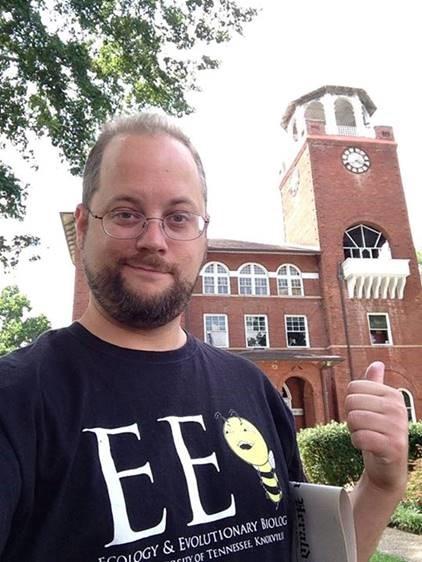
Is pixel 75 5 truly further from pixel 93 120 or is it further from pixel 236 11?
pixel 236 11

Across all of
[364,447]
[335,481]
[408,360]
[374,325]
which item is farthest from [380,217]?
[364,447]

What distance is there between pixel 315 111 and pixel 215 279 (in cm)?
1432

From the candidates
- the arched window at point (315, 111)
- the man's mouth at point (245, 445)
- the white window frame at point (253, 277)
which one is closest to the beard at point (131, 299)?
the man's mouth at point (245, 445)

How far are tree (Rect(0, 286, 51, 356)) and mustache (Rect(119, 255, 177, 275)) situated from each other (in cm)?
4382

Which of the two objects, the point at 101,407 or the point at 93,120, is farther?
the point at 93,120

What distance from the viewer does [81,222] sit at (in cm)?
150

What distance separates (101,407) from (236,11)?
30.8ft

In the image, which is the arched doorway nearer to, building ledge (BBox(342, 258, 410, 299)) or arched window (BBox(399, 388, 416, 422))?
arched window (BBox(399, 388, 416, 422))

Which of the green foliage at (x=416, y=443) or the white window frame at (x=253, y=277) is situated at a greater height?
the white window frame at (x=253, y=277)

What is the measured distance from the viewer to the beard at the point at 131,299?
Answer: 1357 mm

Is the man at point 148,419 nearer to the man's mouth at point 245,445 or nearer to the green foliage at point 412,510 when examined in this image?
the man's mouth at point 245,445

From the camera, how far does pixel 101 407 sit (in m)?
1.20

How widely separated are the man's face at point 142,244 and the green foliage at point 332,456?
1207 cm

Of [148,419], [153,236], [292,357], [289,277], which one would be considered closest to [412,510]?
[148,419]
